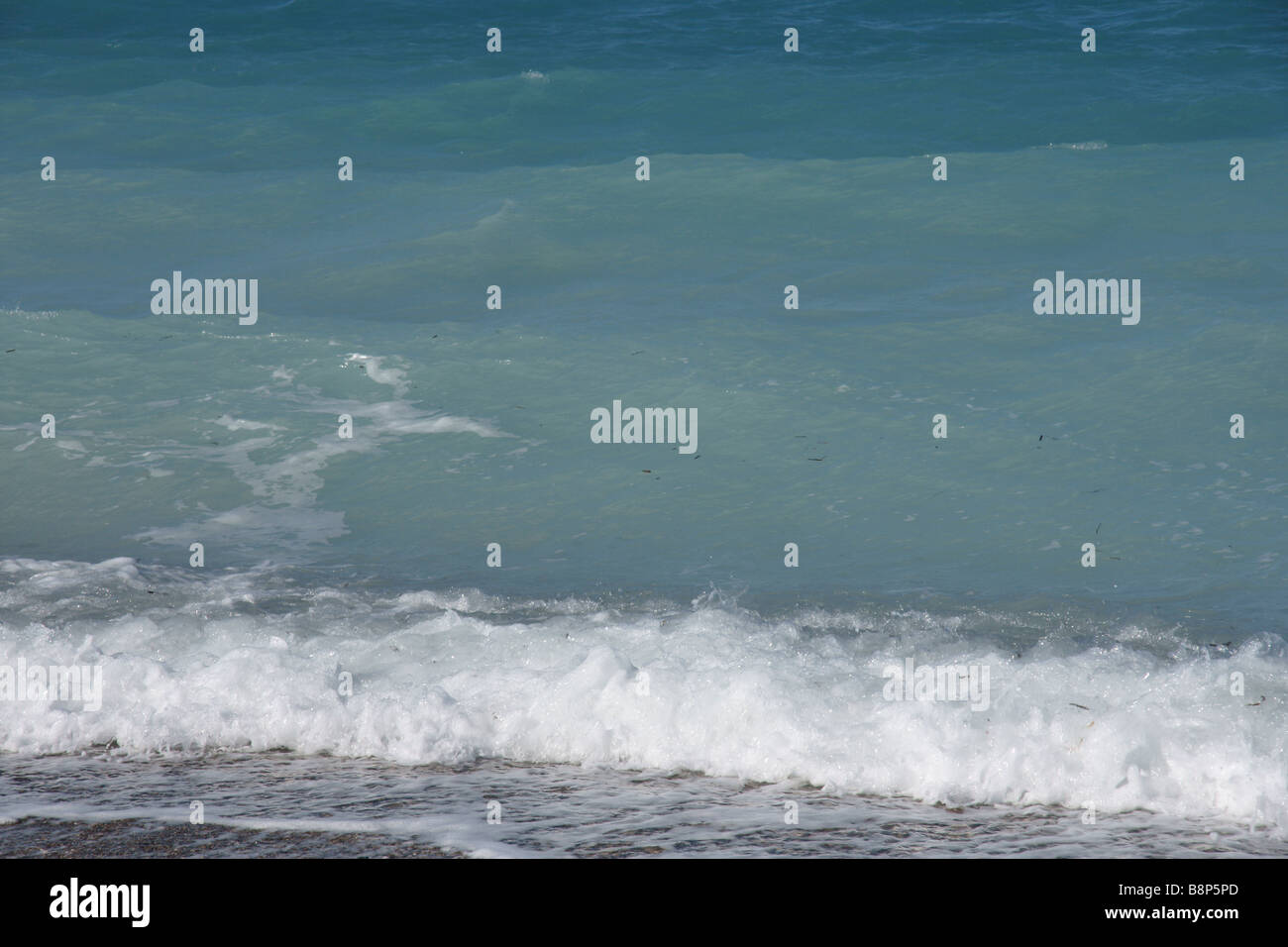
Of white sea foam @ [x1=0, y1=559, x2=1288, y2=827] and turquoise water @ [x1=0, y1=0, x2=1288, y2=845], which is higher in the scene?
turquoise water @ [x1=0, y1=0, x2=1288, y2=845]

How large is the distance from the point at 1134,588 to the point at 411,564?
445cm

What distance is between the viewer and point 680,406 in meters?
10.6

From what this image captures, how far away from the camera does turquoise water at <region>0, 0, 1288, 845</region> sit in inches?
237

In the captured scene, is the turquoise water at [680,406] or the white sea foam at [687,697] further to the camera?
the turquoise water at [680,406]

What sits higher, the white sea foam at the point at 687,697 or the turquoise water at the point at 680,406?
the turquoise water at the point at 680,406

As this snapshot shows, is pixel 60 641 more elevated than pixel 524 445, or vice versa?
pixel 524 445

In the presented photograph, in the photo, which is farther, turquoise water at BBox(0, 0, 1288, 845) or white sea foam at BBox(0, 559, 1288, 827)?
turquoise water at BBox(0, 0, 1288, 845)

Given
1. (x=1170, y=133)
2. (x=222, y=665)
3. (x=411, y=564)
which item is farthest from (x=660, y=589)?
(x=1170, y=133)

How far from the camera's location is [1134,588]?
24.2 feet

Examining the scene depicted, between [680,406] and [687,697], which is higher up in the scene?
[680,406]

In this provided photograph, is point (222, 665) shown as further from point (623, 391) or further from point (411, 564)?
point (623, 391)

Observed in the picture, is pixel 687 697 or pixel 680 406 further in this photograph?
pixel 680 406

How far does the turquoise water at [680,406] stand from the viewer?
237 inches
